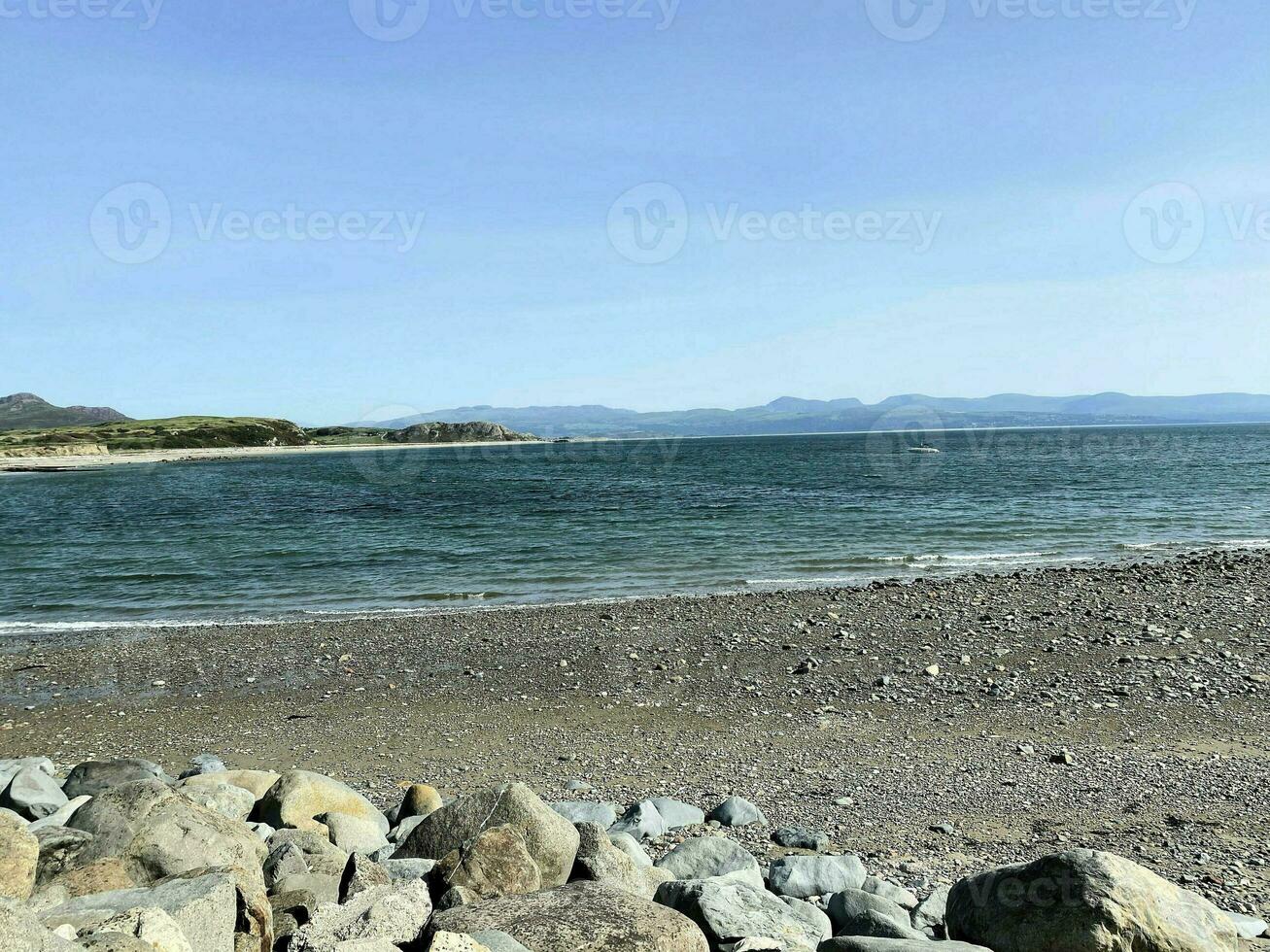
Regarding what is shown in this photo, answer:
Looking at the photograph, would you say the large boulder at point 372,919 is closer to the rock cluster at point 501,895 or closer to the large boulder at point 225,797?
the rock cluster at point 501,895

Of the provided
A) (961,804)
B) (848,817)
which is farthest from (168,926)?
(961,804)

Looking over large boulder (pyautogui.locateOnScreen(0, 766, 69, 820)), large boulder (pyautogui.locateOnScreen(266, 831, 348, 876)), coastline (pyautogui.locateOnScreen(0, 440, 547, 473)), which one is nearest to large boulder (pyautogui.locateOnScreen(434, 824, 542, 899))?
large boulder (pyautogui.locateOnScreen(266, 831, 348, 876))

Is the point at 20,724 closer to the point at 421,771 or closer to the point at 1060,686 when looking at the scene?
the point at 421,771

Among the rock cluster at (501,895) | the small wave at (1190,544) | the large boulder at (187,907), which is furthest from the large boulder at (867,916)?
the small wave at (1190,544)

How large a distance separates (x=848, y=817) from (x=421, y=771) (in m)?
5.52

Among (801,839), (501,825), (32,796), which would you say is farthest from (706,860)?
(32,796)

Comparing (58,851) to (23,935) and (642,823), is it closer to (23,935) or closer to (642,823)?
(23,935)

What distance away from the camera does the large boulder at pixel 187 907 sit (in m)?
4.31

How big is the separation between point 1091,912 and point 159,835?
20.6 feet

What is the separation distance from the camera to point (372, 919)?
4.92m

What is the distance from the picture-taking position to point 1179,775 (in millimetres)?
9461

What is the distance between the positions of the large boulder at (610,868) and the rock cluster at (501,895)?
17 millimetres

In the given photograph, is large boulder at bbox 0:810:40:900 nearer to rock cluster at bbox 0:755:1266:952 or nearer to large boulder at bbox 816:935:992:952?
rock cluster at bbox 0:755:1266:952

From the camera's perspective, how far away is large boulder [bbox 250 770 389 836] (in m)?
7.91
